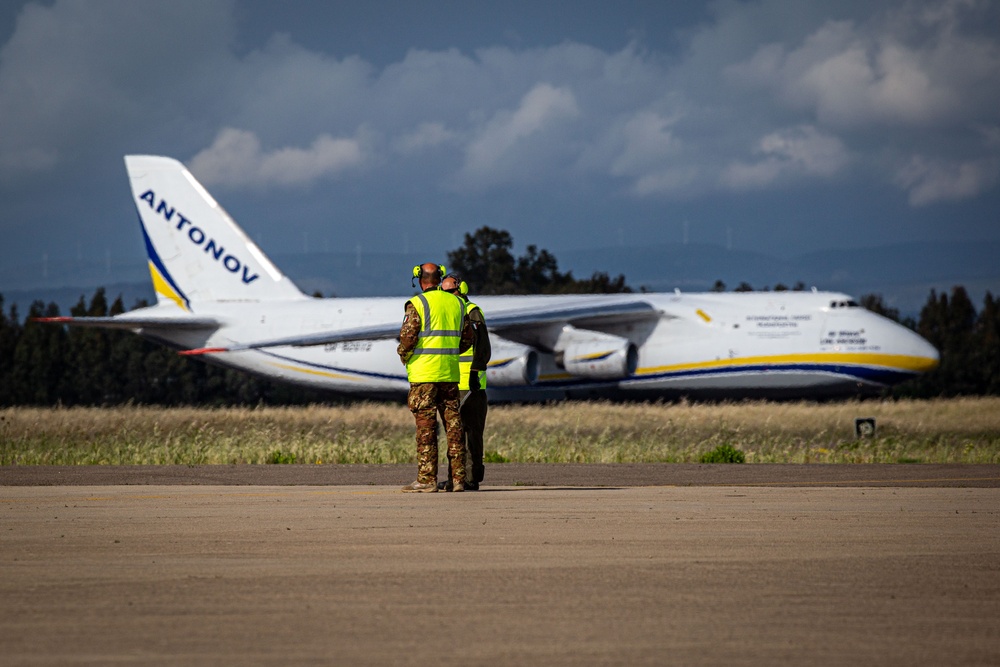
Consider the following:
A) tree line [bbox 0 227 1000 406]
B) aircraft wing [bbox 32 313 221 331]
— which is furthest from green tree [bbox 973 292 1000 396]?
aircraft wing [bbox 32 313 221 331]

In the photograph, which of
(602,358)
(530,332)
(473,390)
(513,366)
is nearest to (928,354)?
(602,358)

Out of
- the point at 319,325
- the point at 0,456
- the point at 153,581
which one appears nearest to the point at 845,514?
the point at 153,581

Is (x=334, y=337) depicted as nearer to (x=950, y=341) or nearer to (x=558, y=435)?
(x=558, y=435)

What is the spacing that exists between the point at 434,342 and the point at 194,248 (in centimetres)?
3033

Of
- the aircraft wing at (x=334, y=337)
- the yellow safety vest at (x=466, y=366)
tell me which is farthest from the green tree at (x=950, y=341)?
the yellow safety vest at (x=466, y=366)

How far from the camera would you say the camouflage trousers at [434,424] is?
12.2 m

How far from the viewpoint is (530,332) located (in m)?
36.7

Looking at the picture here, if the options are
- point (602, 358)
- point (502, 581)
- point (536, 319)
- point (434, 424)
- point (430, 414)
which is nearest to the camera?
point (502, 581)

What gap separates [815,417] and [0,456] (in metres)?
17.6

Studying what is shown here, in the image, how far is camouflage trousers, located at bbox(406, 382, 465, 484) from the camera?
12.2m

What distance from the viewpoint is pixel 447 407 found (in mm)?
12312

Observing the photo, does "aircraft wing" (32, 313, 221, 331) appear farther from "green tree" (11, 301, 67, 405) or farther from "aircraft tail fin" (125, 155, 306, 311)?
"green tree" (11, 301, 67, 405)

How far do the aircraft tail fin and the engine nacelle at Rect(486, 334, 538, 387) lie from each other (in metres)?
8.11

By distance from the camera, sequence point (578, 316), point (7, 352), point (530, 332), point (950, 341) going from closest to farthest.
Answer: point (578, 316) → point (530, 332) → point (7, 352) → point (950, 341)
